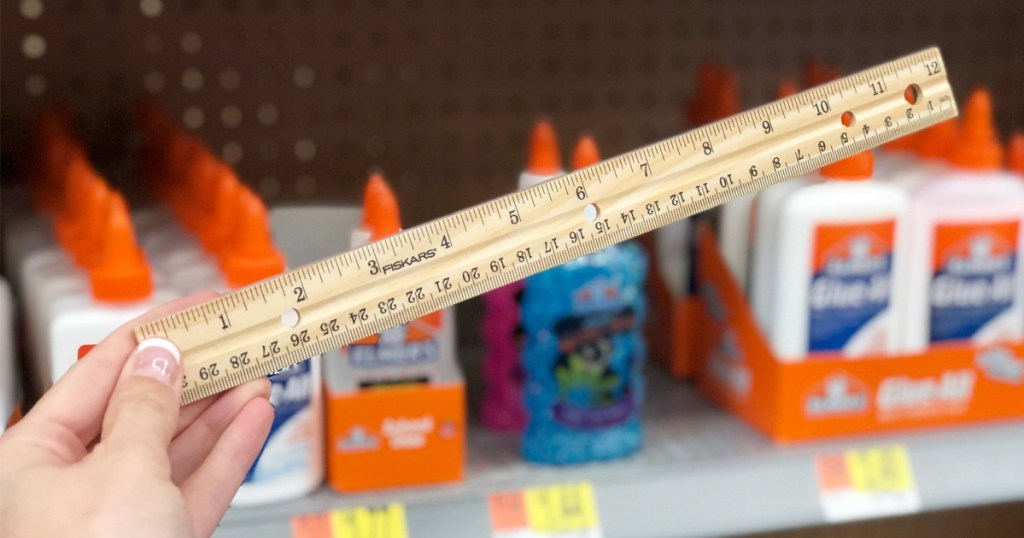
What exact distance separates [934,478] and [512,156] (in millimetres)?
662

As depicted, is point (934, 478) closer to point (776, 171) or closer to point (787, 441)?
point (787, 441)

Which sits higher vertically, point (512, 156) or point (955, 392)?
point (512, 156)

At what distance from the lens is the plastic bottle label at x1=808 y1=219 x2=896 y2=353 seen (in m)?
1.06

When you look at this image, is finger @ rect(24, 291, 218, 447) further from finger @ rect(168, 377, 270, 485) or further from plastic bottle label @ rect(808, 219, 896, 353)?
plastic bottle label @ rect(808, 219, 896, 353)

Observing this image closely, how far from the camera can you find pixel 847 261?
1.07m

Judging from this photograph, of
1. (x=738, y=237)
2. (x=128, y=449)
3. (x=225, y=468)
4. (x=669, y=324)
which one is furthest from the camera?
(x=669, y=324)

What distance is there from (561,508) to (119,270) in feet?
1.42

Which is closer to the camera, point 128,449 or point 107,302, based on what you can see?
point 128,449

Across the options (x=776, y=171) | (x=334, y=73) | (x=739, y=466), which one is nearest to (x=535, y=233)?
(x=776, y=171)

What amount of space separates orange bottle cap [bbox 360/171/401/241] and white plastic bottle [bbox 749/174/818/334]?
14.8 inches

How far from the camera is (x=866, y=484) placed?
1.06m

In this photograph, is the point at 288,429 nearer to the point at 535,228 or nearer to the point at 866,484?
the point at 535,228

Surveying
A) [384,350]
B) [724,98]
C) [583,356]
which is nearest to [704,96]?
[724,98]

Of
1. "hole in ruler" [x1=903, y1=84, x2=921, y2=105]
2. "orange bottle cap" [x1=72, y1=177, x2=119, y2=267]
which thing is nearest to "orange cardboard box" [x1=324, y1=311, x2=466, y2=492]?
"orange bottle cap" [x1=72, y1=177, x2=119, y2=267]
